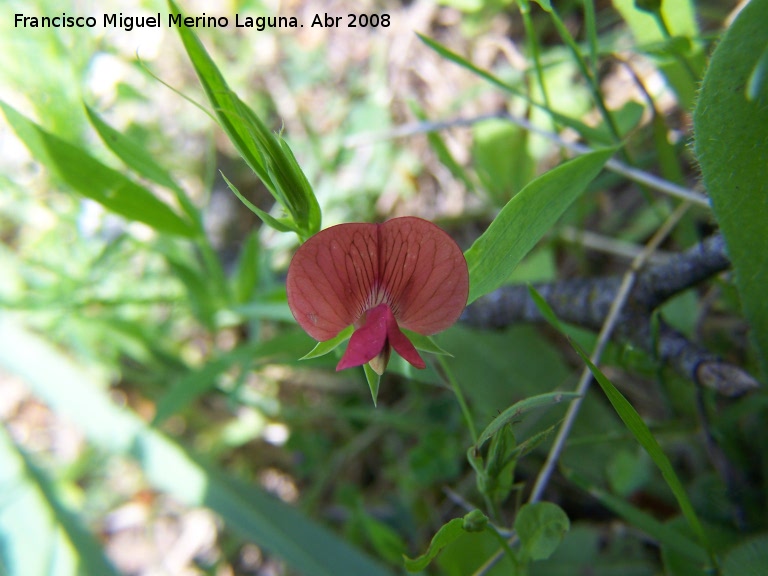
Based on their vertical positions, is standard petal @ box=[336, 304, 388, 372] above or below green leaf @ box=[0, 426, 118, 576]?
above

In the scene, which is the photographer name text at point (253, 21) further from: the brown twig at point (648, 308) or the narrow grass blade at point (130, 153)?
the brown twig at point (648, 308)

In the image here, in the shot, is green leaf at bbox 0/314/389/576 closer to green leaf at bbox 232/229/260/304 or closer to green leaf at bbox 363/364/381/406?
green leaf at bbox 232/229/260/304

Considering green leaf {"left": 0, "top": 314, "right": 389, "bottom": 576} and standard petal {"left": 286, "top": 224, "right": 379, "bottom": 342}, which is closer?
standard petal {"left": 286, "top": 224, "right": 379, "bottom": 342}

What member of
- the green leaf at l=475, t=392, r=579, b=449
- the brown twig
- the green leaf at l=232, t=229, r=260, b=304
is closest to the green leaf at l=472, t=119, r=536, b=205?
the brown twig

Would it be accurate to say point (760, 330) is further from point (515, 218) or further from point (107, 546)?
point (107, 546)

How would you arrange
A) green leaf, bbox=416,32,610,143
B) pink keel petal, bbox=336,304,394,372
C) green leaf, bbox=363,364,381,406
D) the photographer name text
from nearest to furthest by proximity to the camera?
pink keel petal, bbox=336,304,394,372 < green leaf, bbox=363,364,381,406 < green leaf, bbox=416,32,610,143 < the photographer name text

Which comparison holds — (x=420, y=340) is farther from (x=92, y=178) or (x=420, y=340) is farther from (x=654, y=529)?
(x=92, y=178)

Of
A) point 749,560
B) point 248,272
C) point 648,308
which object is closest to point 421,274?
point 648,308
